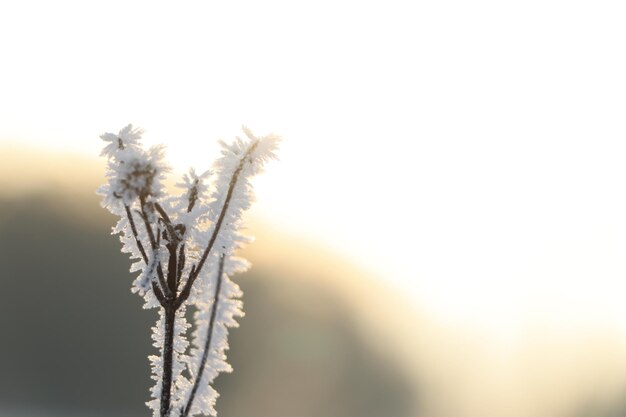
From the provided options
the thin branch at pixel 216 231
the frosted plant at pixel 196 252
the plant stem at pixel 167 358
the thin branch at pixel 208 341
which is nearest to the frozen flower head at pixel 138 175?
the frosted plant at pixel 196 252

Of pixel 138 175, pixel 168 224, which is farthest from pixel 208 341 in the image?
pixel 138 175

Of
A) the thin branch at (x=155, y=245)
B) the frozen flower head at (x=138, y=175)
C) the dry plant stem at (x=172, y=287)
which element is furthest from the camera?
the dry plant stem at (x=172, y=287)

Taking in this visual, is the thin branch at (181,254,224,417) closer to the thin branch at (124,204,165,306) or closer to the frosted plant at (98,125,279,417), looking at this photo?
the frosted plant at (98,125,279,417)

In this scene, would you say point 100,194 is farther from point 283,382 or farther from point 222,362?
point 283,382

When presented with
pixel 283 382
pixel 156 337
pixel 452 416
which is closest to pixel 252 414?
pixel 283 382

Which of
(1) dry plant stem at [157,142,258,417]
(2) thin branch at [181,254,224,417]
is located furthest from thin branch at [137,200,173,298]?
(2) thin branch at [181,254,224,417]

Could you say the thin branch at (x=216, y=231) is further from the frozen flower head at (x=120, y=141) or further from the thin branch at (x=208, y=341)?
the frozen flower head at (x=120, y=141)
